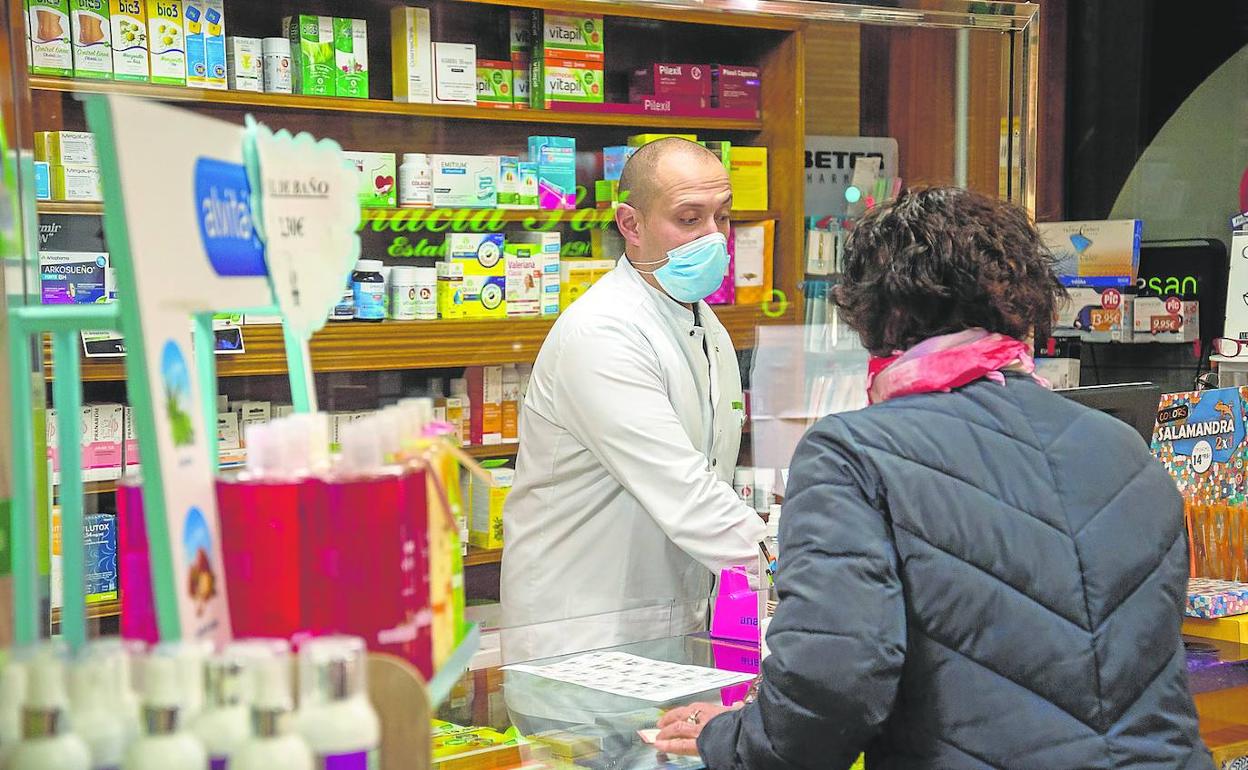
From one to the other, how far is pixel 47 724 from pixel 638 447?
2154 millimetres

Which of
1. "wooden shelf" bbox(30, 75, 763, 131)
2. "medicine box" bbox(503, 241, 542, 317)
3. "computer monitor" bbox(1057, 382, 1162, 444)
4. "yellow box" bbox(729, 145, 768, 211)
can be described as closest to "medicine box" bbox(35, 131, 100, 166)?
"wooden shelf" bbox(30, 75, 763, 131)

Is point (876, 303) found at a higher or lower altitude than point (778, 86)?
lower

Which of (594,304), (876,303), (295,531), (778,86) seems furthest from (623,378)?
(778,86)

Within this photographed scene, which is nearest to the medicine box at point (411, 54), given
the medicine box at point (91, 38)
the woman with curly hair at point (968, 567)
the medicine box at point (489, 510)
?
the medicine box at point (91, 38)

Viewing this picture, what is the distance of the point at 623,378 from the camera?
3.14 metres

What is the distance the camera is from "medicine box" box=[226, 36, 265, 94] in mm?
4445

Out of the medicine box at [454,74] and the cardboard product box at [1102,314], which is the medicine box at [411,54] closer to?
the medicine box at [454,74]

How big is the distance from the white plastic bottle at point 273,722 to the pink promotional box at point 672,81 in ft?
14.9

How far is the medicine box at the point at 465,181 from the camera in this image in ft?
15.9

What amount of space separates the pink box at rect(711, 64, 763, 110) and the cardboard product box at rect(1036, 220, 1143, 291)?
140cm

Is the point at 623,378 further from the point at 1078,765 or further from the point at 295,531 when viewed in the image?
the point at 295,531

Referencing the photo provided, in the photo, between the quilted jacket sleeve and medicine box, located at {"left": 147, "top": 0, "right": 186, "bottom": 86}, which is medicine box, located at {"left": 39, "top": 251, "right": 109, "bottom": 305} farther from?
the quilted jacket sleeve

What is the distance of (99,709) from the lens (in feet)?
3.28

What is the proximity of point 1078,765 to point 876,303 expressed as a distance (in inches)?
26.9
